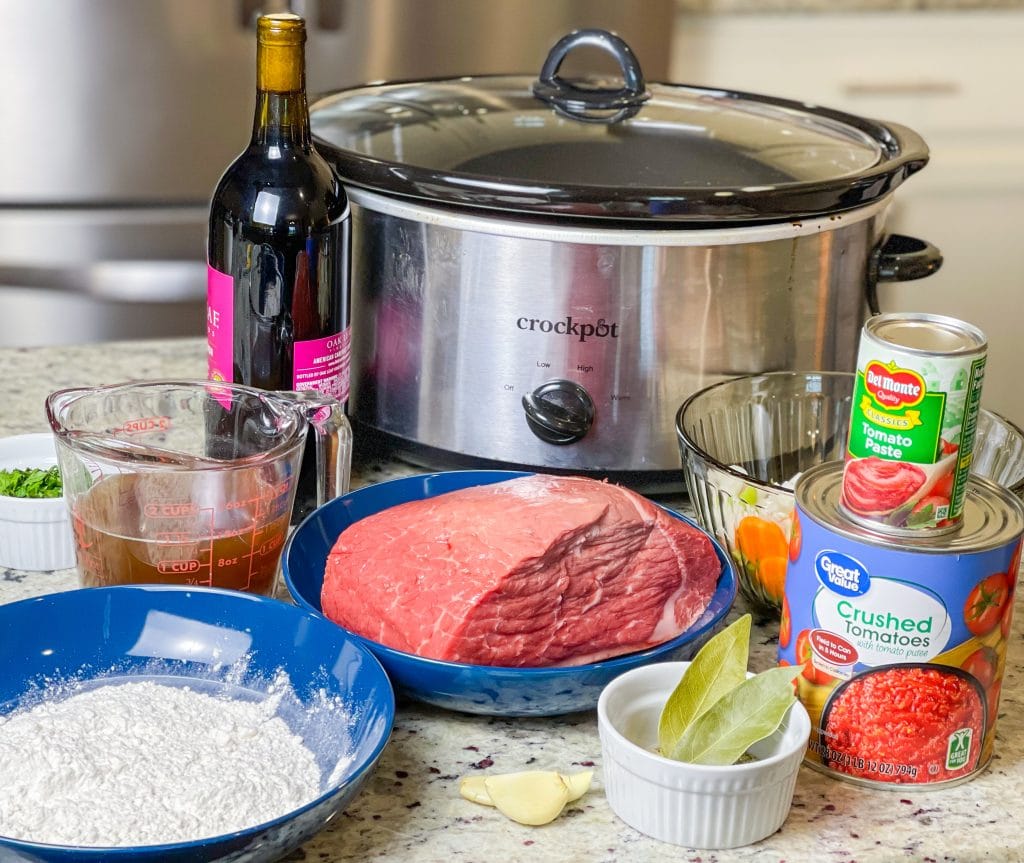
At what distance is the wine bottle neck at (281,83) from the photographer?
0.82 m

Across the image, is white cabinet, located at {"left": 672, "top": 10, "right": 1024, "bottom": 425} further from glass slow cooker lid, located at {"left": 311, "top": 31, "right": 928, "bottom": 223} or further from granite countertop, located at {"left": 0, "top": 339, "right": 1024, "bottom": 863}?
granite countertop, located at {"left": 0, "top": 339, "right": 1024, "bottom": 863}

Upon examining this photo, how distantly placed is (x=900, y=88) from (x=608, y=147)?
54.3 inches

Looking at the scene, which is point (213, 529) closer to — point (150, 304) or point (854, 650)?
point (854, 650)

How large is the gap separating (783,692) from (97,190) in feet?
5.26

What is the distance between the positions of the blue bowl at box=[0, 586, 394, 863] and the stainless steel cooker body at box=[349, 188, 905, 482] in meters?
0.29

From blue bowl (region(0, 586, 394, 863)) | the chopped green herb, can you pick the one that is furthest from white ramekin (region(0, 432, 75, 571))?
blue bowl (region(0, 586, 394, 863))

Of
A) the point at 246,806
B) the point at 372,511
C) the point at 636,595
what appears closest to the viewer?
the point at 246,806

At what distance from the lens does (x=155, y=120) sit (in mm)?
1944

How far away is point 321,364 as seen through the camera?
35.6 inches

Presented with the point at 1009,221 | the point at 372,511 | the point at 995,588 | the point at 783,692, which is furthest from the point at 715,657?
the point at 1009,221

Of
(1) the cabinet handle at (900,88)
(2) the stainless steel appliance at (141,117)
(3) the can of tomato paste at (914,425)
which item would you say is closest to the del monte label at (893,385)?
(3) the can of tomato paste at (914,425)

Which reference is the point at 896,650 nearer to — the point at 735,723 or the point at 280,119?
the point at 735,723

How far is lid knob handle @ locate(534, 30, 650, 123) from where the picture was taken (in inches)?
42.7

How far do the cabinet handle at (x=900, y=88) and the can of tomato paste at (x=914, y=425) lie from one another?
5.57 ft
